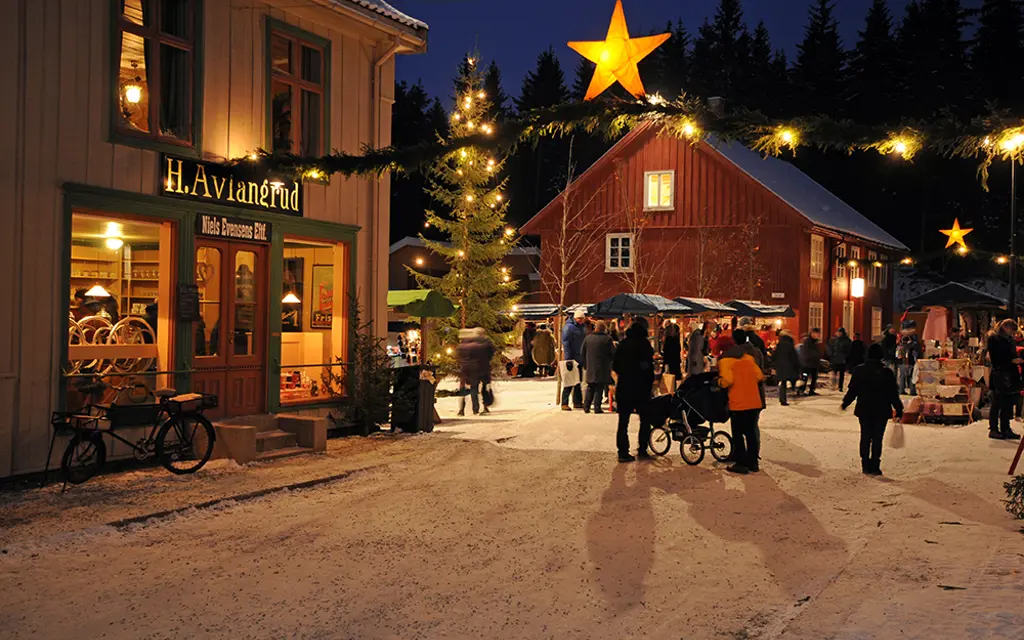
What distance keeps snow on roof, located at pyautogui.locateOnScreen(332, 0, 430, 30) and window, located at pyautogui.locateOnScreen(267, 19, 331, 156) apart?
83cm

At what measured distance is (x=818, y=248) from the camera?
Answer: 38938mm

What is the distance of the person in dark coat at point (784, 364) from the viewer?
846 inches

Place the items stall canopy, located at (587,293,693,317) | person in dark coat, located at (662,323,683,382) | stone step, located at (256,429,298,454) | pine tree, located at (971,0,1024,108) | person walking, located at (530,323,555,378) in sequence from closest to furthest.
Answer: stone step, located at (256,429,298,454), person in dark coat, located at (662,323,683,382), stall canopy, located at (587,293,693,317), person walking, located at (530,323,555,378), pine tree, located at (971,0,1024,108)

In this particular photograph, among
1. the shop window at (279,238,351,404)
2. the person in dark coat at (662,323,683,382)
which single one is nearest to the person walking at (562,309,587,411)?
the person in dark coat at (662,323,683,382)

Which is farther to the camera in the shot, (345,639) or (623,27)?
(623,27)

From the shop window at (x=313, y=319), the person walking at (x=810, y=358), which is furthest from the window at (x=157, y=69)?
the person walking at (x=810, y=358)

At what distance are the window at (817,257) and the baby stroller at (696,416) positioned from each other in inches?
1063

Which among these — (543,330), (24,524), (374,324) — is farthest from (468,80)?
(24,524)

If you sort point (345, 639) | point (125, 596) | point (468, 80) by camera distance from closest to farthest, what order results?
point (345, 639)
point (125, 596)
point (468, 80)

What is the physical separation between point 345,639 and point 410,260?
44.8 m

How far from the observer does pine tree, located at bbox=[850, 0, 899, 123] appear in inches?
2343

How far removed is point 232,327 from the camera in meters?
13.0

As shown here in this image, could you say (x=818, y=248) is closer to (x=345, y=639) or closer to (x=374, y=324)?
(x=374, y=324)

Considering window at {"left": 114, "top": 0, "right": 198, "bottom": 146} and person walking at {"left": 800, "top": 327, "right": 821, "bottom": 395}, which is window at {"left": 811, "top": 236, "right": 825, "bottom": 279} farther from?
window at {"left": 114, "top": 0, "right": 198, "bottom": 146}
